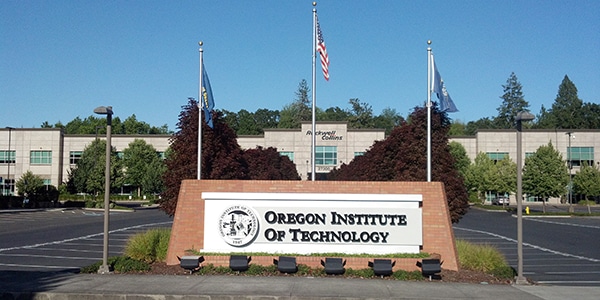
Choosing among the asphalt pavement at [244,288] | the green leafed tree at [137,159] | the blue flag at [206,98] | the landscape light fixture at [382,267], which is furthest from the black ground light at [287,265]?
the green leafed tree at [137,159]

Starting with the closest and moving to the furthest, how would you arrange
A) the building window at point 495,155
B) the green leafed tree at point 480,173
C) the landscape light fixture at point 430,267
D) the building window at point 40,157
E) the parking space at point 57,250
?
the landscape light fixture at point 430,267 → the parking space at point 57,250 → the green leafed tree at point 480,173 → the building window at point 40,157 → the building window at point 495,155

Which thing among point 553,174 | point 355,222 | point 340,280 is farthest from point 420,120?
point 553,174

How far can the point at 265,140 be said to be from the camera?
76.5 meters

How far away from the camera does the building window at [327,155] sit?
7475 cm

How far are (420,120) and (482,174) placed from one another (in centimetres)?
5658

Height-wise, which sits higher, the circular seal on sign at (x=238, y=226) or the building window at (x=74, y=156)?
the building window at (x=74, y=156)

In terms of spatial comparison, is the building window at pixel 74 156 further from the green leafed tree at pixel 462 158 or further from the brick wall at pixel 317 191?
the brick wall at pixel 317 191

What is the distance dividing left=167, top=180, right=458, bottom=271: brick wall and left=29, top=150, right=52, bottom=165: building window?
7230 centimetres

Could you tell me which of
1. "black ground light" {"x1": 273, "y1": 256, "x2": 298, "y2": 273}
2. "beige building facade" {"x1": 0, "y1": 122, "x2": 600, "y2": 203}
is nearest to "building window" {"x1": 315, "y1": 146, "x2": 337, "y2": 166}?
"beige building facade" {"x1": 0, "y1": 122, "x2": 600, "y2": 203}

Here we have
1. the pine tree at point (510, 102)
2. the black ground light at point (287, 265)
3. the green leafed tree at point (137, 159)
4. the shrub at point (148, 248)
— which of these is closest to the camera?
the black ground light at point (287, 265)

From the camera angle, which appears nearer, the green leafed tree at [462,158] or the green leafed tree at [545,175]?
the green leafed tree at [545,175]

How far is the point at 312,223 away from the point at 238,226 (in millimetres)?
2210

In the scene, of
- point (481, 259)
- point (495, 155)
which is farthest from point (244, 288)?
point (495, 155)

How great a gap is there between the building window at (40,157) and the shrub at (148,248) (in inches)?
2805
